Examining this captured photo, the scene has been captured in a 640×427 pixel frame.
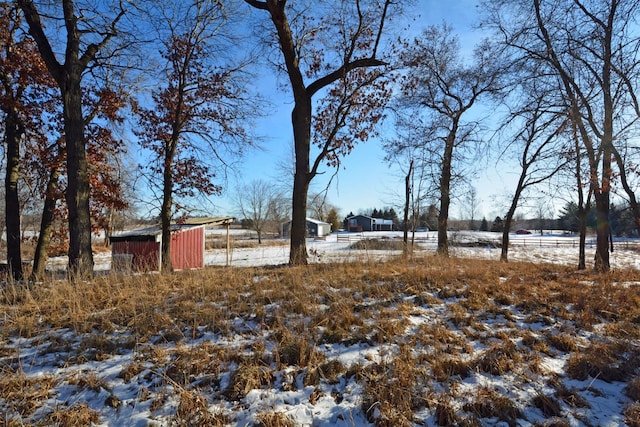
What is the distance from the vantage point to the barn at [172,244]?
13.6m

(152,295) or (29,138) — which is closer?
(152,295)

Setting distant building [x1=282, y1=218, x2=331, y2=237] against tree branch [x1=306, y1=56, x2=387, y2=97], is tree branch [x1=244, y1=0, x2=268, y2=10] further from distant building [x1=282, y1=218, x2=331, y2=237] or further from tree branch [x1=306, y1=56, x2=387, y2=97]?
distant building [x1=282, y1=218, x2=331, y2=237]

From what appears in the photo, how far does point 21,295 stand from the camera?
470cm

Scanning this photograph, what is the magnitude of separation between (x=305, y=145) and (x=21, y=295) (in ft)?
20.4

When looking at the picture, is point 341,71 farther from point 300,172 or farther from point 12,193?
point 12,193

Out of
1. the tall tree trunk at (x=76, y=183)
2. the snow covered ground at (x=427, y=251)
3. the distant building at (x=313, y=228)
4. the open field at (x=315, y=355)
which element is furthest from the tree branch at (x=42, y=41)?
the distant building at (x=313, y=228)

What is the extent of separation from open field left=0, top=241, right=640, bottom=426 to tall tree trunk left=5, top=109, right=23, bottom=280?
5.63 meters

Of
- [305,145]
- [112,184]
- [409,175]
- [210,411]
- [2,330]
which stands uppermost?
[409,175]

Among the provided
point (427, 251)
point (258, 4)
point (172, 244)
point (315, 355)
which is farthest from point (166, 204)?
point (427, 251)

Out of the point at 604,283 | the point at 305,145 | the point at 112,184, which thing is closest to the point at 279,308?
the point at 305,145

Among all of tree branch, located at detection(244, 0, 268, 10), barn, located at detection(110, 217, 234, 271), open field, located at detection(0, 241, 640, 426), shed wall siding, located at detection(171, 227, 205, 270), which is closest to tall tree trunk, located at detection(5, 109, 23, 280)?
barn, located at detection(110, 217, 234, 271)

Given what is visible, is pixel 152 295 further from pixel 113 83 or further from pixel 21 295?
pixel 113 83

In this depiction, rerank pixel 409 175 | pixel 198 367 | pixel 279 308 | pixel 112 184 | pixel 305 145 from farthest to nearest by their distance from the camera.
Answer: pixel 409 175
pixel 112 184
pixel 305 145
pixel 279 308
pixel 198 367

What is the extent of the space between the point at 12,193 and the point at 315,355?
10.7m
